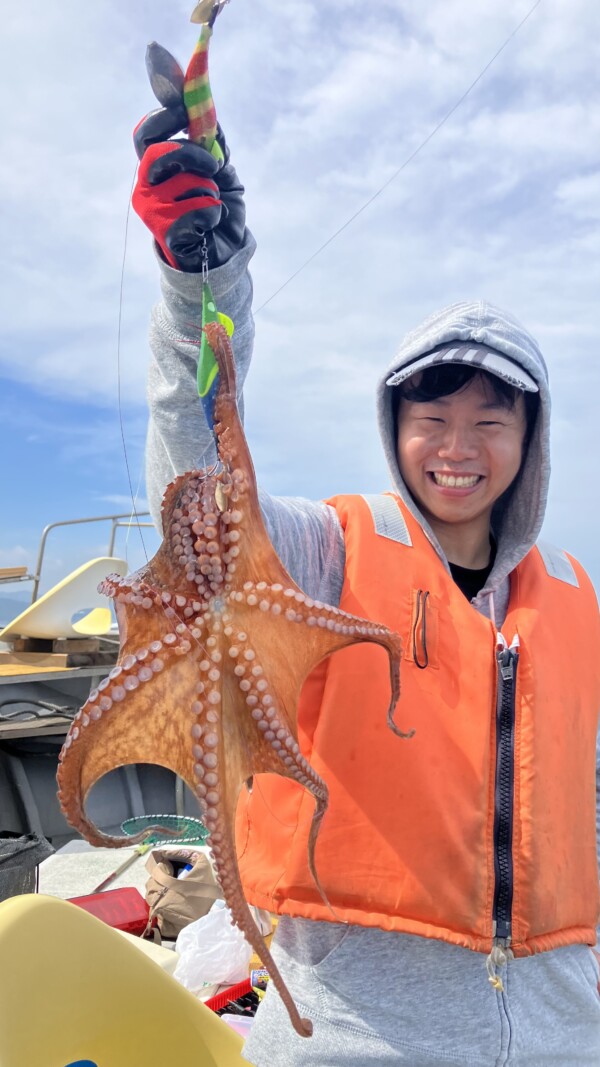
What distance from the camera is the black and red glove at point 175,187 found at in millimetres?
1700

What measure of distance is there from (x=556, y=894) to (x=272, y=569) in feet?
4.42

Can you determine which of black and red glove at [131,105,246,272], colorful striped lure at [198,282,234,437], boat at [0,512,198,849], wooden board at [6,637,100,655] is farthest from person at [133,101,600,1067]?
wooden board at [6,637,100,655]

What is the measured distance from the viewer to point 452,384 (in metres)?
2.46

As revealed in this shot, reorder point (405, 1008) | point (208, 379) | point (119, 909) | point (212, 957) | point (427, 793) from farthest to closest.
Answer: point (119, 909)
point (212, 957)
point (427, 793)
point (405, 1008)
point (208, 379)

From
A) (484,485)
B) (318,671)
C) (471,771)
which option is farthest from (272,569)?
(484,485)

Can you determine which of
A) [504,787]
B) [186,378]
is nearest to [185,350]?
[186,378]

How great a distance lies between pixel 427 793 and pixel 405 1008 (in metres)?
0.53

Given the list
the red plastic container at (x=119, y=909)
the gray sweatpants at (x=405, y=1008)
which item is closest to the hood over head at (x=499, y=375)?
the gray sweatpants at (x=405, y=1008)

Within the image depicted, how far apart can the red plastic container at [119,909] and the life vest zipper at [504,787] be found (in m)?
2.94

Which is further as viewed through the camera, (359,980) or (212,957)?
(212,957)

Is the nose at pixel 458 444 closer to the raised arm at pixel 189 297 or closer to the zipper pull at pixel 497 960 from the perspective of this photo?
the raised arm at pixel 189 297

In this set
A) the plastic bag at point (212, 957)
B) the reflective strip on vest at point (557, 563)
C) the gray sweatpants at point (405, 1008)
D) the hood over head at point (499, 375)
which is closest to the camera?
the gray sweatpants at point (405, 1008)

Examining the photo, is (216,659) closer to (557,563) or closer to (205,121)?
(205,121)

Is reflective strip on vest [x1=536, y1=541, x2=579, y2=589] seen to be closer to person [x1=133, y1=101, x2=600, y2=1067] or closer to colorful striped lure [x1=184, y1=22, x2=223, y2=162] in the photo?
person [x1=133, y1=101, x2=600, y2=1067]
